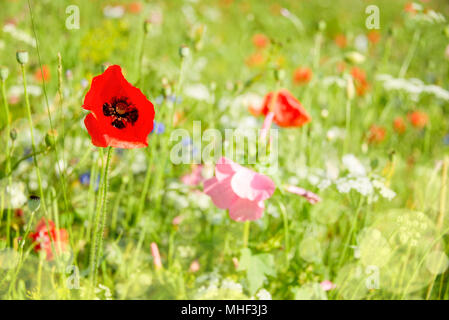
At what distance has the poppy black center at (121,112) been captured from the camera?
26.0 inches

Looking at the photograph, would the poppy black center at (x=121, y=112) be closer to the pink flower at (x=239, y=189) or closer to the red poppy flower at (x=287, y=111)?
the pink flower at (x=239, y=189)

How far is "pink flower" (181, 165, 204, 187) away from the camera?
1.19 m

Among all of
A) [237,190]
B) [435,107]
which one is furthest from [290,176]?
[435,107]

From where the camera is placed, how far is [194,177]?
119 cm

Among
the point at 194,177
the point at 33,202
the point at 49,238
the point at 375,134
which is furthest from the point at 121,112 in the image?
the point at 375,134

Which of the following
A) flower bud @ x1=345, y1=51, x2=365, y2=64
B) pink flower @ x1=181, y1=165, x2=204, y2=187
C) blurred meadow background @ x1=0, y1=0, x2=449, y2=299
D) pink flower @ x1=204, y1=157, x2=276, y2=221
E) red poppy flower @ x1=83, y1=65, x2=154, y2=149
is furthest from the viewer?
pink flower @ x1=181, y1=165, x2=204, y2=187

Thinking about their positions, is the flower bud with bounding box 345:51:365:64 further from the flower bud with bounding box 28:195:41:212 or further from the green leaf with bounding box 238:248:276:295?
the flower bud with bounding box 28:195:41:212

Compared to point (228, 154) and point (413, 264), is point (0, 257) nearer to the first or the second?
point (228, 154)

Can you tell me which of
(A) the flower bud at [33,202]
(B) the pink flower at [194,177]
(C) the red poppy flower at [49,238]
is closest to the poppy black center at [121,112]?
(A) the flower bud at [33,202]

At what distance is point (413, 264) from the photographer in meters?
0.99

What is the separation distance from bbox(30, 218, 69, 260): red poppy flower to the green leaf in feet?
1.09

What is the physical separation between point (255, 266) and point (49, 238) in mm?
399

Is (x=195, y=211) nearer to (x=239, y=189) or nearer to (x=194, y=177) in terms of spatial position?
(x=194, y=177)

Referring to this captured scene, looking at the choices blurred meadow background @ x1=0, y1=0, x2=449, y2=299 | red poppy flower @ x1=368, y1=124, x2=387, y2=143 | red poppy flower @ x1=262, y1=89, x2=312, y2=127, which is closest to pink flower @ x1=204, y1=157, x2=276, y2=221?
blurred meadow background @ x1=0, y1=0, x2=449, y2=299
